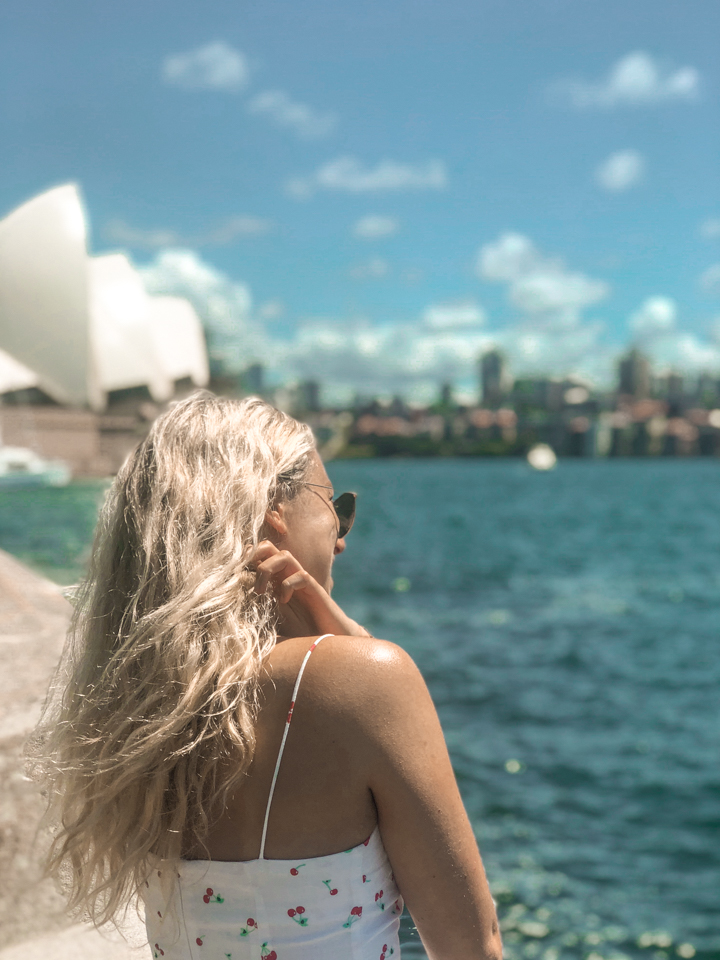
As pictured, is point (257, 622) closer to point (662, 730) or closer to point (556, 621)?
point (662, 730)

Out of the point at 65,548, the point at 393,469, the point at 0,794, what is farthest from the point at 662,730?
the point at 393,469

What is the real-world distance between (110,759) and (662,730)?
959 centimetres

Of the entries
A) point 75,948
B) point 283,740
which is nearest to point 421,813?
point 283,740

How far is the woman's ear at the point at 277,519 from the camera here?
1104mm

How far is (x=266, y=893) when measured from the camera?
997 millimetres

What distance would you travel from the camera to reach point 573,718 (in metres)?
9.57

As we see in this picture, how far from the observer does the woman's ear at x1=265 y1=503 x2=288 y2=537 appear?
3.62ft

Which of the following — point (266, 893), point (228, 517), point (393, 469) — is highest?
point (228, 517)

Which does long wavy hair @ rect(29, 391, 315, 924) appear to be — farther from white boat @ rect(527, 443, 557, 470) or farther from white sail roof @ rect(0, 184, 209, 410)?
white boat @ rect(527, 443, 557, 470)

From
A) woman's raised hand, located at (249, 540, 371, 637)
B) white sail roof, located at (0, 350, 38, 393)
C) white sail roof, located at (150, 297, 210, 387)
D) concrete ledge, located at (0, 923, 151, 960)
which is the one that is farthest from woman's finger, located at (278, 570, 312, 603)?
white sail roof, located at (150, 297, 210, 387)

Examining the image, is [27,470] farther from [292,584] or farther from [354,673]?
[354,673]

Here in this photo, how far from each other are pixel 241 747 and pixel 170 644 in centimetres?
15

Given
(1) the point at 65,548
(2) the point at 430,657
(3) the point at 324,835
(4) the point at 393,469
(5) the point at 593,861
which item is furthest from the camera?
(4) the point at 393,469

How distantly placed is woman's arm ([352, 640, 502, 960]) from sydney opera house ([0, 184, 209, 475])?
28995mm
